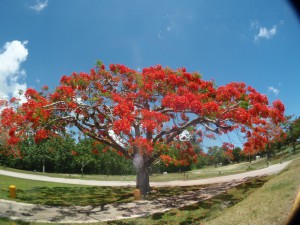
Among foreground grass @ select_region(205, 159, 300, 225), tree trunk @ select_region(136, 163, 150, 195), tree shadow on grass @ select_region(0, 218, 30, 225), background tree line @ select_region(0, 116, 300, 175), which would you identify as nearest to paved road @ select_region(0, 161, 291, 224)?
tree shadow on grass @ select_region(0, 218, 30, 225)

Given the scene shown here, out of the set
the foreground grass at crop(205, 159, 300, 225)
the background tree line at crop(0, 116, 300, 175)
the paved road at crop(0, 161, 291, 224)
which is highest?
the background tree line at crop(0, 116, 300, 175)

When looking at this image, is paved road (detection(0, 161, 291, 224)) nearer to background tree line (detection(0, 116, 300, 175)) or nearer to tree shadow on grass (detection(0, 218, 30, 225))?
tree shadow on grass (detection(0, 218, 30, 225))

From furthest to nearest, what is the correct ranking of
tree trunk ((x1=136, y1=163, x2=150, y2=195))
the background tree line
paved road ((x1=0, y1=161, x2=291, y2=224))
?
the background tree line
tree trunk ((x1=136, y1=163, x2=150, y2=195))
paved road ((x1=0, y1=161, x2=291, y2=224))

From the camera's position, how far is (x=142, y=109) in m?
18.2

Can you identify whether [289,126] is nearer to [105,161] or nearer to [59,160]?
[105,161]

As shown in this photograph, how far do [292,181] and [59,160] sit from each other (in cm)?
4569

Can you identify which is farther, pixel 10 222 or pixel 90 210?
pixel 90 210

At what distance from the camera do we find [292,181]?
1205cm

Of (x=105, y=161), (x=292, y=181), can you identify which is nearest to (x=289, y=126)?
(x=105, y=161)

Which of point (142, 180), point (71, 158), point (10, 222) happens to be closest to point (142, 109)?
point (142, 180)

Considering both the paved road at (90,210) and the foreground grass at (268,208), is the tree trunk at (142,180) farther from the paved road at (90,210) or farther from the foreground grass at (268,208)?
the foreground grass at (268,208)

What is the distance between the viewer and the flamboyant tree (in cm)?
1594

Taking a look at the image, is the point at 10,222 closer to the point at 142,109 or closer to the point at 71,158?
the point at 142,109

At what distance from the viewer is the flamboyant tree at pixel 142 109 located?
15.9m
